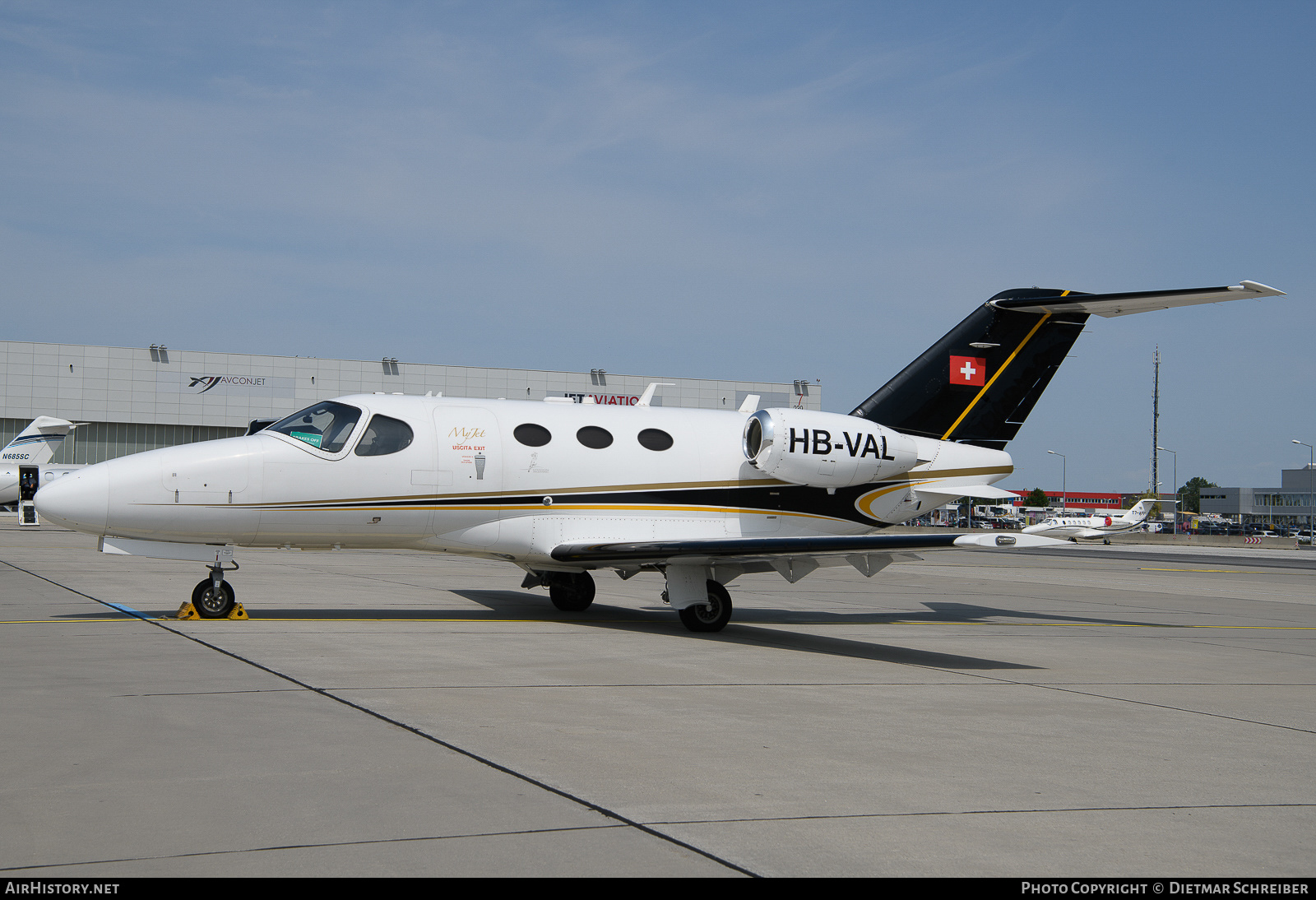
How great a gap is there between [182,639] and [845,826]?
7671 mm

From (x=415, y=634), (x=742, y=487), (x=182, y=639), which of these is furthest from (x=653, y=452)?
(x=182, y=639)

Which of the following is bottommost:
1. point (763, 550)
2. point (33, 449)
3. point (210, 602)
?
point (210, 602)

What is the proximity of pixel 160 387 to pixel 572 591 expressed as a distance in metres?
58.7

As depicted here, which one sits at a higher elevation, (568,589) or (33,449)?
(33,449)

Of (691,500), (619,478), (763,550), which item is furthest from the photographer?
(691,500)

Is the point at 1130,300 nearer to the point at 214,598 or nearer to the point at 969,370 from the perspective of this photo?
the point at 969,370

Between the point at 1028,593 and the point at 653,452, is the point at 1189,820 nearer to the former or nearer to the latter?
the point at 653,452

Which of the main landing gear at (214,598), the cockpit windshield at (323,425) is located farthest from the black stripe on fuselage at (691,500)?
the main landing gear at (214,598)

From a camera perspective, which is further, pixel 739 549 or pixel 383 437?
pixel 383 437

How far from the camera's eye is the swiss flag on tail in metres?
15.7

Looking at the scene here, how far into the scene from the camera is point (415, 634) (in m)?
11.6

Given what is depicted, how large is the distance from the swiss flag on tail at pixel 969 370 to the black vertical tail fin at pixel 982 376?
0.5 inches

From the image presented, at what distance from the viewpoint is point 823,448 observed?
46.7 feet

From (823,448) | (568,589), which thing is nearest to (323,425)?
(568,589)
